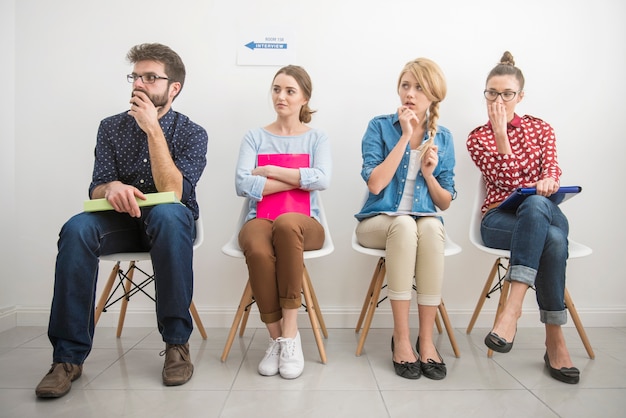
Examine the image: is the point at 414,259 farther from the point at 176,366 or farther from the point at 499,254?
the point at 176,366

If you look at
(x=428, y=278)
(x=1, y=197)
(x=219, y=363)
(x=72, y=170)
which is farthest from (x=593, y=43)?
(x=1, y=197)

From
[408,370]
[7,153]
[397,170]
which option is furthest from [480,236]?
[7,153]

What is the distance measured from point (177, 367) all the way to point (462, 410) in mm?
940

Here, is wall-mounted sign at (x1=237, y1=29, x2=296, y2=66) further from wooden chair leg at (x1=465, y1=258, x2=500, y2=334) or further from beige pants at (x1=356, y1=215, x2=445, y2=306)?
wooden chair leg at (x1=465, y1=258, x2=500, y2=334)

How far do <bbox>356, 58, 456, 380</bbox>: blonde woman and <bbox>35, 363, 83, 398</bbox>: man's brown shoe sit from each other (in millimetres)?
1121

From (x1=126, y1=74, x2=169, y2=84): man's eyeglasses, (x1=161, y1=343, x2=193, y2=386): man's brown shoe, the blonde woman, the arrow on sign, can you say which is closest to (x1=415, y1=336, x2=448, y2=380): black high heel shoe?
the blonde woman

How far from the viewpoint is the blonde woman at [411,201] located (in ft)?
5.50

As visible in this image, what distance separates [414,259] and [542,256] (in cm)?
46

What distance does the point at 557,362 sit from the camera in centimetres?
163

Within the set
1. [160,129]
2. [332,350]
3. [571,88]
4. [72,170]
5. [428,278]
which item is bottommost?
[332,350]

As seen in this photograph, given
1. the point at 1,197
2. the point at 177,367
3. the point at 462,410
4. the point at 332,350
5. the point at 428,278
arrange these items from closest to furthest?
the point at 462,410 < the point at 177,367 < the point at 428,278 < the point at 332,350 < the point at 1,197

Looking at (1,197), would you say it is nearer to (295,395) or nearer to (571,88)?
(295,395)

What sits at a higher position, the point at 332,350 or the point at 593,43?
the point at 593,43

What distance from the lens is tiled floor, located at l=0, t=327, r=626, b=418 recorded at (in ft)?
4.40
